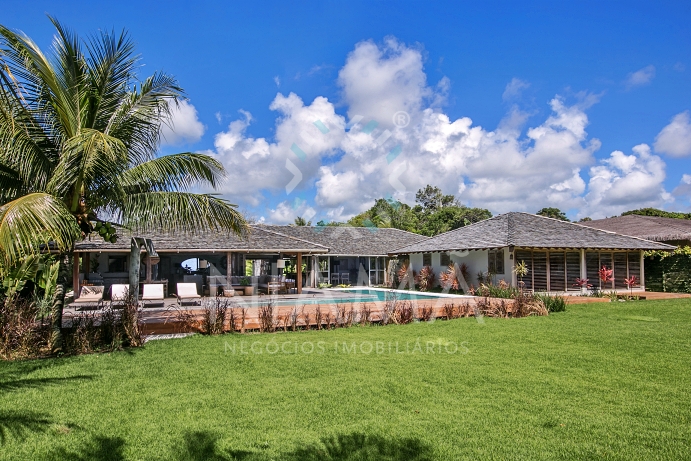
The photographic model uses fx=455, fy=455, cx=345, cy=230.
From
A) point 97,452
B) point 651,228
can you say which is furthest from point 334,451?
point 651,228

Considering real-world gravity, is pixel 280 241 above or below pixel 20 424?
above

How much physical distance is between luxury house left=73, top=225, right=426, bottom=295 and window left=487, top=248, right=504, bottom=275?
8.30 meters

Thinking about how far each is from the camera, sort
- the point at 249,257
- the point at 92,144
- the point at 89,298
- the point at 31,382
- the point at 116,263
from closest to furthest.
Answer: the point at 31,382
the point at 92,144
the point at 89,298
the point at 116,263
the point at 249,257

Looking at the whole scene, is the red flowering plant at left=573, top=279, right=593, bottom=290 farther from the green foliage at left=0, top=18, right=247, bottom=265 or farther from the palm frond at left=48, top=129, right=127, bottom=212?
the palm frond at left=48, top=129, right=127, bottom=212

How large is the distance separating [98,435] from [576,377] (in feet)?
20.7

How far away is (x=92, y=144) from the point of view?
7.37m

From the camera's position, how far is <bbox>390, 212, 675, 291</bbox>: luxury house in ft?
72.9

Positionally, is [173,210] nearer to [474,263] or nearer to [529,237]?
[529,237]

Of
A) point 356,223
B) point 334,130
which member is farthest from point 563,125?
point 356,223

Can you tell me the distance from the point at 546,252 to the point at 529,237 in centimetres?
116

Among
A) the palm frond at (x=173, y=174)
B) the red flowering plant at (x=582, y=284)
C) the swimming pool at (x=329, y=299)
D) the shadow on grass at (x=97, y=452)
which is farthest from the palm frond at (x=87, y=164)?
the red flowering plant at (x=582, y=284)

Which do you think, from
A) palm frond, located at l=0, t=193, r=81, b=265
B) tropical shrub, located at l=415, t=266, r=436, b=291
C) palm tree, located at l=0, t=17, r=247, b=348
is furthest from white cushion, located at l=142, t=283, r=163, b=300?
tropical shrub, located at l=415, t=266, r=436, b=291

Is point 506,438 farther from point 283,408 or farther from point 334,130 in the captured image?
point 334,130

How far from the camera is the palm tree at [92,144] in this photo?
25.5 ft
